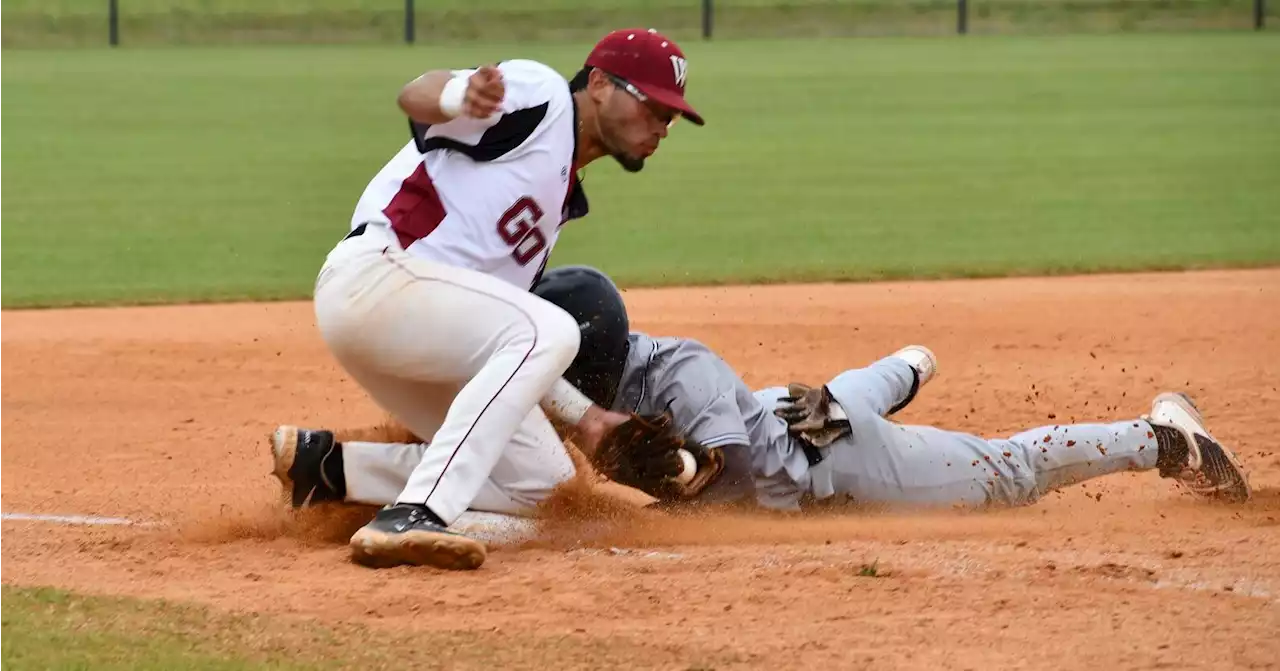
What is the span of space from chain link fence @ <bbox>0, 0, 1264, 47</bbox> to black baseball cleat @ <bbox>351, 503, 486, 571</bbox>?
82.2 ft

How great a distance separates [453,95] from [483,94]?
0.07m

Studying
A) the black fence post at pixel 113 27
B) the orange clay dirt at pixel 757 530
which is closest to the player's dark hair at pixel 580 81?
Result: the orange clay dirt at pixel 757 530

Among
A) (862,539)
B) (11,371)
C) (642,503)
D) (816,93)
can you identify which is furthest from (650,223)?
(816,93)

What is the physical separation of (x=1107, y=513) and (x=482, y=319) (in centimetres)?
213

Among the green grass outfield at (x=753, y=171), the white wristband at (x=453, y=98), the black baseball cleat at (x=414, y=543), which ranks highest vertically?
the white wristband at (x=453, y=98)

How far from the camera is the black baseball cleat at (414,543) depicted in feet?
14.1

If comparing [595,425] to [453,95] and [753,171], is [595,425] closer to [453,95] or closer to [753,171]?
[453,95]

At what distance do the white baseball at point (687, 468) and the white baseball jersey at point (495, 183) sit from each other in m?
0.67

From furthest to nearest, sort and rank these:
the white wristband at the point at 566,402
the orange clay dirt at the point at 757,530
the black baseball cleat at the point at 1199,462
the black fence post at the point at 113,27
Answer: the black fence post at the point at 113,27, the black baseball cleat at the point at 1199,462, the white wristband at the point at 566,402, the orange clay dirt at the point at 757,530

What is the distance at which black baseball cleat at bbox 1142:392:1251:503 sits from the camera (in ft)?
17.8

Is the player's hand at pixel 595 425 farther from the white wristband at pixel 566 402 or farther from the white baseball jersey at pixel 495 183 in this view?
the white baseball jersey at pixel 495 183

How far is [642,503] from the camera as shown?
5566 millimetres

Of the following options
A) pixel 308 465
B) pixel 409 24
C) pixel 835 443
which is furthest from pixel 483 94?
pixel 409 24

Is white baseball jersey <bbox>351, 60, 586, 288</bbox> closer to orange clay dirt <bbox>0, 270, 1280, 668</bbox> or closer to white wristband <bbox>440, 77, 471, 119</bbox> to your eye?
white wristband <bbox>440, 77, 471, 119</bbox>
